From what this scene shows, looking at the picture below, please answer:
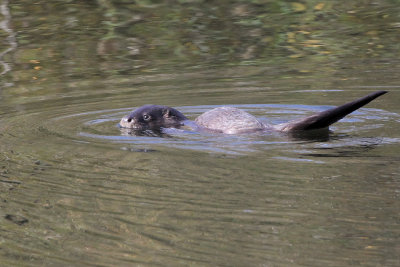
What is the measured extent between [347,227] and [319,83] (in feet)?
18.9

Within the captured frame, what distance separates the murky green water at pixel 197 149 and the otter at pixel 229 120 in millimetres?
229

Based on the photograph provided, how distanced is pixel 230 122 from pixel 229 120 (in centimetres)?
3

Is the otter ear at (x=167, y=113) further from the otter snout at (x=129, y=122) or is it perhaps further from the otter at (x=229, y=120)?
the otter snout at (x=129, y=122)

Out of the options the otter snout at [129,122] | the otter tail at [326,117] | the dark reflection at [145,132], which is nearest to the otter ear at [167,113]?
the dark reflection at [145,132]

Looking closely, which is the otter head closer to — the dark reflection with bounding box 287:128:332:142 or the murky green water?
the murky green water

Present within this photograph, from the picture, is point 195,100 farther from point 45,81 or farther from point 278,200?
point 278,200

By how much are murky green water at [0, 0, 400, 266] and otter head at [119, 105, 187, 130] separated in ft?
0.85

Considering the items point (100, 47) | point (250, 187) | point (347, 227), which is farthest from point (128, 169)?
point (100, 47)

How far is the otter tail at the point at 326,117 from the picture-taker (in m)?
6.82

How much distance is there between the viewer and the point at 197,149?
6.71 metres

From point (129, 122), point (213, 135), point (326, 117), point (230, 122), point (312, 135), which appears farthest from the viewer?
point (129, 122)

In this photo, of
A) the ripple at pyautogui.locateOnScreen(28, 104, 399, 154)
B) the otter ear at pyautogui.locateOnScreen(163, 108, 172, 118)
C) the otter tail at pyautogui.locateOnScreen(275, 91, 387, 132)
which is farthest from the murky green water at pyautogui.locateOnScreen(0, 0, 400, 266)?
the otter ear at pyautogui.locateOnScreen(163, 108, 172, 118)

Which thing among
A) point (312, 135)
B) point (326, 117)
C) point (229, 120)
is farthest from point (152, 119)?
point (326, 117)

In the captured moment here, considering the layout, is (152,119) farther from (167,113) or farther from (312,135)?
(312,135)
